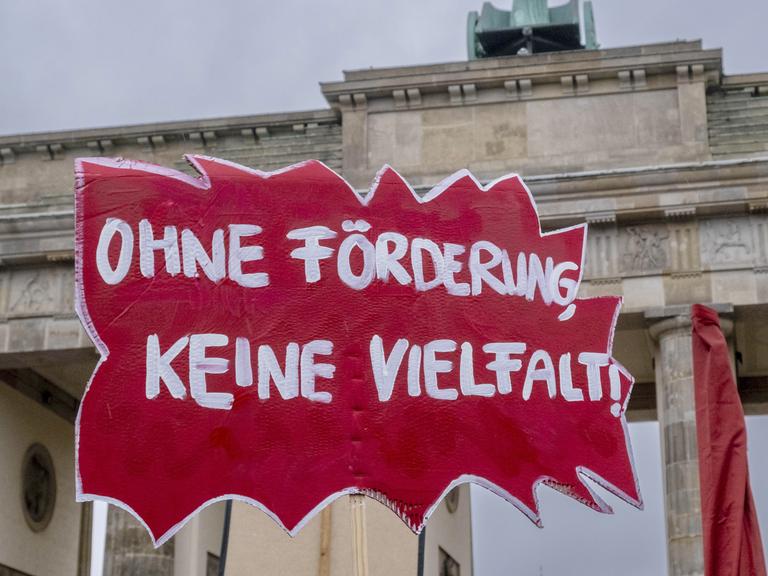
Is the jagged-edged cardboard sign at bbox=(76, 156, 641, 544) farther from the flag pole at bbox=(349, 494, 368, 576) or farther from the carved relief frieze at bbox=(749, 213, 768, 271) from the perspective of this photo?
the carved relief frieze at bbox=(749, 213, 768, 271)

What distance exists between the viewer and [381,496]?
34.4 feet

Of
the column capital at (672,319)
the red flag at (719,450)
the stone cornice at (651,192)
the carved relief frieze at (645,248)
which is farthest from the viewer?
the carved relief frieze at (645,248)

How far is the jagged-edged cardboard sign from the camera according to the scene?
34.6ft

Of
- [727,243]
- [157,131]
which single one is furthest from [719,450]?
[157,131]

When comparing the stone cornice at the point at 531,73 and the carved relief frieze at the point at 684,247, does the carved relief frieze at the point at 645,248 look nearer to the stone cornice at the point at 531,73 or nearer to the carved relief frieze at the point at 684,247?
the carved relief frieze at the point at 684,247

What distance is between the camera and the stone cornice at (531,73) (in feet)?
90.5

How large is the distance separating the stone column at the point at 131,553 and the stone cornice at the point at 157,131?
24.7 ft

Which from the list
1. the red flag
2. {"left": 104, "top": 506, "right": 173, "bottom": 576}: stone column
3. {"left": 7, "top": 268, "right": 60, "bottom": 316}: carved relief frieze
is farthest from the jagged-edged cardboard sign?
{"left": 7, "top": 268, "right": 60, "bottom": 316}: carved relief frieze

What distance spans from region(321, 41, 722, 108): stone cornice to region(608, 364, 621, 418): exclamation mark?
17663mm

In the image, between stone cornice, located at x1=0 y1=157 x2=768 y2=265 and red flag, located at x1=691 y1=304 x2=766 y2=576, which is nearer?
red flag, located at x1=691 y1=304 x2=766 y2=576

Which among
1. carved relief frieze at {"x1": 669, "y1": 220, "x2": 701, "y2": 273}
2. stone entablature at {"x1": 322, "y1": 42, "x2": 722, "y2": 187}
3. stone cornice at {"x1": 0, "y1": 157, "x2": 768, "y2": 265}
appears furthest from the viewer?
stone entablature at {"x1": 322, "y1": 42, "x2": 722, "y2": 187}

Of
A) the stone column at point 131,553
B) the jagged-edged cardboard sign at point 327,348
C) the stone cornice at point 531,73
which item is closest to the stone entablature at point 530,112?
the stone cornice at point 531,73

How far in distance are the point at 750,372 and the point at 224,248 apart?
70.3ft

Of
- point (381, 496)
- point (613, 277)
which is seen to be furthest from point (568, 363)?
point (613, 277)
